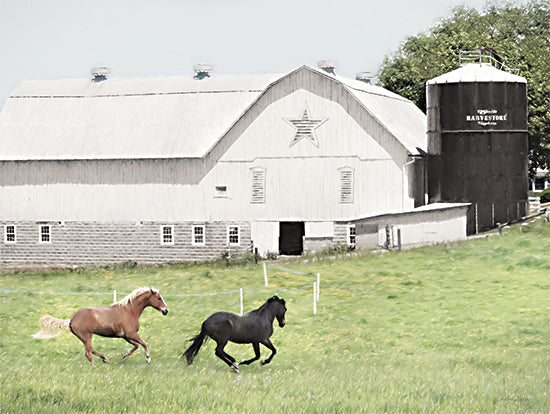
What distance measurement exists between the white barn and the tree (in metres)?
12.3

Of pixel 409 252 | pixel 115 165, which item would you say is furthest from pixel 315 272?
pixel 115 165

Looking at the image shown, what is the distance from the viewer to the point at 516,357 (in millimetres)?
21891

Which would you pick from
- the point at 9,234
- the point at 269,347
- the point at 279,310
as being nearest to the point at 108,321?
the point at 269,347

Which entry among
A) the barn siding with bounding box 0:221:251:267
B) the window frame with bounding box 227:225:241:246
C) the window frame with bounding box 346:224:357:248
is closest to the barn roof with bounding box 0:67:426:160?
the barn siding with bounding box 0:221:251:267

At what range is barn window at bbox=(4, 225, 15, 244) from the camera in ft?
170

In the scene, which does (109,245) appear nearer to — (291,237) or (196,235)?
(196,235)

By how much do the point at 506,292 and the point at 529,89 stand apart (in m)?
33.6

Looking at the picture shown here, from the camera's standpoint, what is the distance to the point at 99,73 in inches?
2195

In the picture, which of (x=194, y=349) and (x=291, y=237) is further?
(x=291, y=237)

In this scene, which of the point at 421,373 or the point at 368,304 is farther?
the point at 368,304

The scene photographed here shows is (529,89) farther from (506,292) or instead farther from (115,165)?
(506,292)

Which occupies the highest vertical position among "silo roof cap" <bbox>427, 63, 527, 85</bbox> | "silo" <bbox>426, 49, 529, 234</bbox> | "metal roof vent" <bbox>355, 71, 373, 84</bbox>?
"metal roof vent" <bbox>355, 71, 373, 84</bbox>

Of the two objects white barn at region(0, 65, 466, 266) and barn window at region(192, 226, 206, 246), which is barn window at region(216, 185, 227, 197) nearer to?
white barn at region(0, 65, 466, 266)

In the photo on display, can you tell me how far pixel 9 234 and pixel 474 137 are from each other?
24.2m
